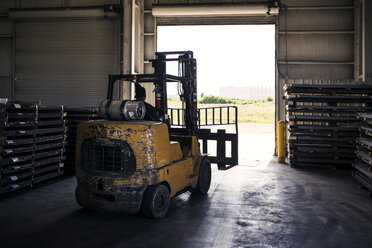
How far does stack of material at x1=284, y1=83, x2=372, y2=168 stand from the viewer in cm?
934

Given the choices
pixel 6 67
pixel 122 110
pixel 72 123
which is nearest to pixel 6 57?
pixel 6 67

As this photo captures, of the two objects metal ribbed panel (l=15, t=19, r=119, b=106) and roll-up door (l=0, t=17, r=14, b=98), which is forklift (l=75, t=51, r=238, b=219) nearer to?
metal ribbed panel (l=15, t=19, r=119, b=106)

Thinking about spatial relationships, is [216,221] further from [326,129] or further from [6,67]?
[6,67]

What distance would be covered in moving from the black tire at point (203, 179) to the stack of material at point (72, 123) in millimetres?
3978

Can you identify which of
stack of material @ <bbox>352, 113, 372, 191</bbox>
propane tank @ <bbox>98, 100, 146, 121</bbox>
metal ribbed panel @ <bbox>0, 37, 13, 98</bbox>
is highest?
metal ribbed panel @ <bbox>0, 37, 13, 98</bbox>

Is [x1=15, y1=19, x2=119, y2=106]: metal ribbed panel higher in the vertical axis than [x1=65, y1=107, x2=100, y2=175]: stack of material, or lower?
higher

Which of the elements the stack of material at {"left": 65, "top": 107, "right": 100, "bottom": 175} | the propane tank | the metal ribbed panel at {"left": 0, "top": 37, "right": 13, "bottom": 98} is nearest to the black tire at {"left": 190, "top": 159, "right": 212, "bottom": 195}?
the propane tank

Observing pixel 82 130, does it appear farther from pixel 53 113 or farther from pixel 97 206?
pixel 53 113

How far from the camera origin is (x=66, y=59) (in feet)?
42.4

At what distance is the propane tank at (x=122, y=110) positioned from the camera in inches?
193

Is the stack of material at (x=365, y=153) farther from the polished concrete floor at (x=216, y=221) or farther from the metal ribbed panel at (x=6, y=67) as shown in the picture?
the metal ribbed panel at (x=6, y=67)

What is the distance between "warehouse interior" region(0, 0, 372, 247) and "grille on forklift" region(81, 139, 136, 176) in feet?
1.19

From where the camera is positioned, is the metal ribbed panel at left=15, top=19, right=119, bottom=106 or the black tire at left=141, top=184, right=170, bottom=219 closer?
the black tire at left=141, top=184, right=170, bottom=219

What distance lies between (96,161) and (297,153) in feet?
21.7
